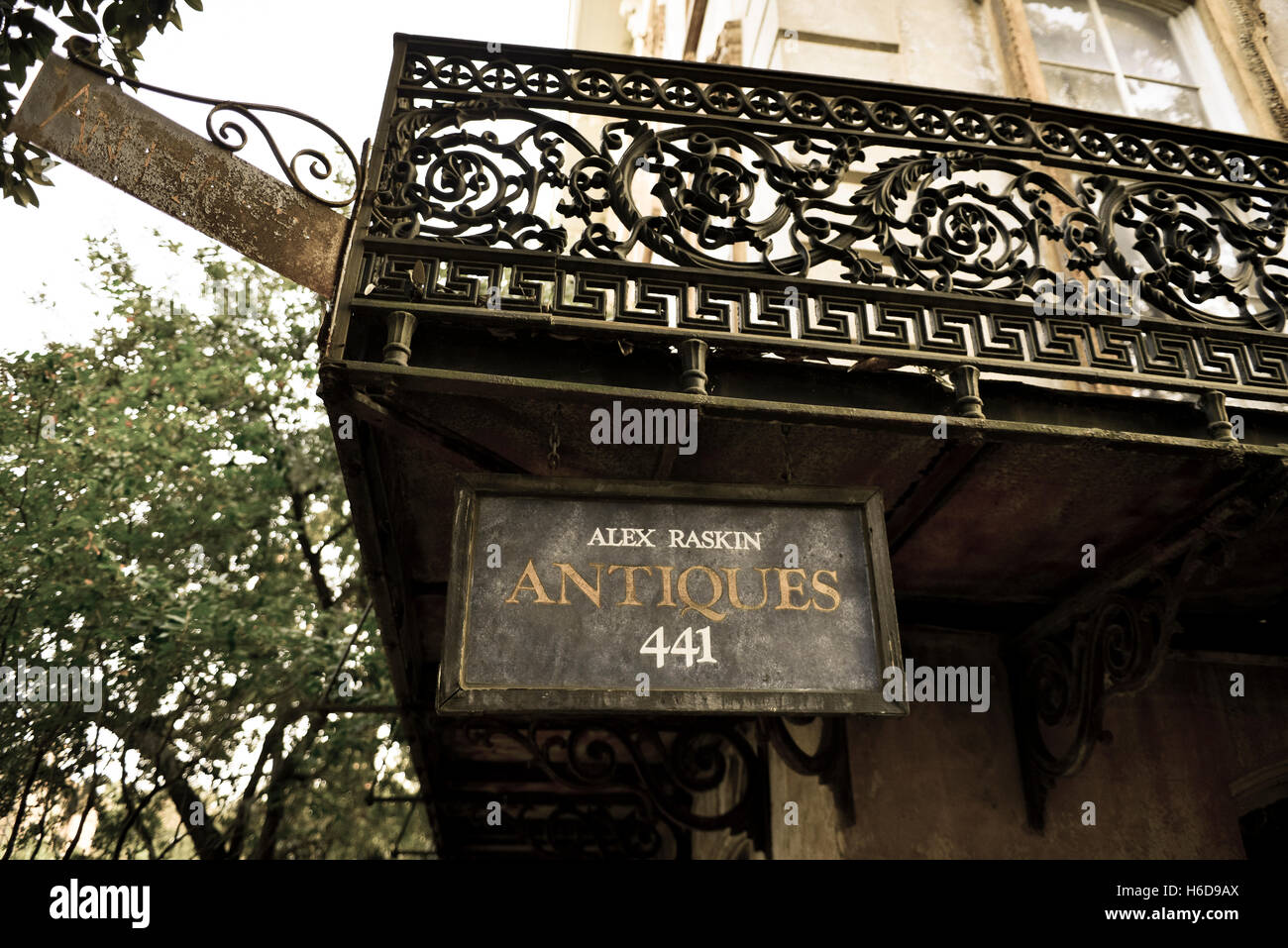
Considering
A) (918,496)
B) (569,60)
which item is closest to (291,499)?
(569,60)

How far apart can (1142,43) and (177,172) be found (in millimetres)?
7305

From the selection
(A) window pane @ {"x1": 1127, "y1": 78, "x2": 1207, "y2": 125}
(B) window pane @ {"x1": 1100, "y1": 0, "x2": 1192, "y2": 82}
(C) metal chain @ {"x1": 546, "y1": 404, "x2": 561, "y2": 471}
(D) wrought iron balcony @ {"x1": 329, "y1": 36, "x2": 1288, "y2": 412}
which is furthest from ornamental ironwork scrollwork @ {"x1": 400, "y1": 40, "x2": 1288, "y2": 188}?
(B) window pane @ {"x1": 1100, "y1": 0, "x2": 1192, "y2": 82}

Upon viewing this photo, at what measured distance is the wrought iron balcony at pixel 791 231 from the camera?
3.64m

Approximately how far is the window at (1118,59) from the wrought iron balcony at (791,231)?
8.54ft

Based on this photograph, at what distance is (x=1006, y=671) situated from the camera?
16.3 ft

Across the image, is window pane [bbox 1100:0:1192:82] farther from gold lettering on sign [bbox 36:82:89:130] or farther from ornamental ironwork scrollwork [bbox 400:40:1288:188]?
gold lettering on sign [bbox 36:82:89:130]

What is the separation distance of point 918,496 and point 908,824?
1.72 metres

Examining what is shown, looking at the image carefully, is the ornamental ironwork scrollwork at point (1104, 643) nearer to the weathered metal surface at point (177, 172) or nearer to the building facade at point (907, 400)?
the building facade at point (907, 400)

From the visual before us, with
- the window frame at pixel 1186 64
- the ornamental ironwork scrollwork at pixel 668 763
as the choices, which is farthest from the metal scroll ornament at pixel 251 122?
the window frame at pixel 1186 64

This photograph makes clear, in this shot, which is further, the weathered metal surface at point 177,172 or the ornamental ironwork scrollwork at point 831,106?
the ornamental ironwork scrollwork at point 831,106

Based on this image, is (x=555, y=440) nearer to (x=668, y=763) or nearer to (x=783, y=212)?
(x=783, y=212)

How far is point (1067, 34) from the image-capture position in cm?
744
